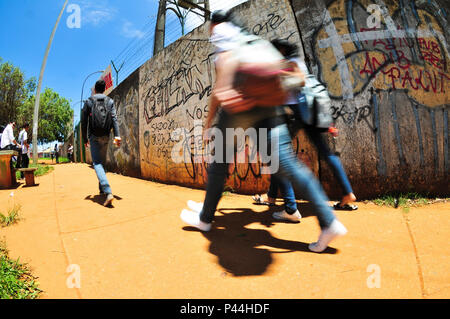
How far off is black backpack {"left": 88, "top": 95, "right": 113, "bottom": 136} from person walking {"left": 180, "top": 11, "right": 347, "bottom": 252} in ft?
6.81

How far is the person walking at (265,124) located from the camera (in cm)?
147

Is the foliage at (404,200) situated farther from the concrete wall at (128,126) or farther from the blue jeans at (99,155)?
the concrete wall at (128,126)

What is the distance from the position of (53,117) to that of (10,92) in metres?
14.3

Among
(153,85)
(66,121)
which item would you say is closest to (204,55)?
(153,85)

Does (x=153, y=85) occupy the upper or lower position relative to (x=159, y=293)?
upper

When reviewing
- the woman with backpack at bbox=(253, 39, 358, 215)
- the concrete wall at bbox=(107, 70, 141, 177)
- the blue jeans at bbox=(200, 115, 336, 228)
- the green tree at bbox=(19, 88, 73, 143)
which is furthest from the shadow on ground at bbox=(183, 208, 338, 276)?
the green tree at bbox=(19, 88, 73, 143)

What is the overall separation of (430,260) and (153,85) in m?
5.70

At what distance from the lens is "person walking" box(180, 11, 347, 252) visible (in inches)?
58.1

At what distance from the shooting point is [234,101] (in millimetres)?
1546

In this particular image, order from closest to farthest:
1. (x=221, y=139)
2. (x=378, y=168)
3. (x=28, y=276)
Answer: (x=28, y=276)
(x=221, y=139)
(x=378, y=168)

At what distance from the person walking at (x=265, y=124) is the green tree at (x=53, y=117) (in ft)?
118
